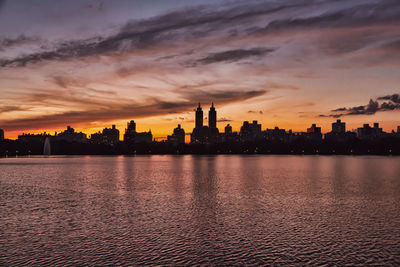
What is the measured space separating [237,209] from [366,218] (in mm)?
10282

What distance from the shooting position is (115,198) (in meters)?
37.8

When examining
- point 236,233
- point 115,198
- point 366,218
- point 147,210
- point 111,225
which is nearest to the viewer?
point 236,233

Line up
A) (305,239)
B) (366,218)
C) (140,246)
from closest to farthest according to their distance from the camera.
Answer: (140,246)
(305,239)
(366,218)

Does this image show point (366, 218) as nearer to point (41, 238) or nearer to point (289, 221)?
point (289, 221)

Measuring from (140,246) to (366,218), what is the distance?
17.8 metres

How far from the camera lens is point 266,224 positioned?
24797mm

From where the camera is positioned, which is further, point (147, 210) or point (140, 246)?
point (147, 210)

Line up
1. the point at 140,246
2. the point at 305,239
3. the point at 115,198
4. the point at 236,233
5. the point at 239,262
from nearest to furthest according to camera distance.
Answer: the point at 239,262
the point at 140,246
the point at 305,239
the point at 236,233
the point at 115,198

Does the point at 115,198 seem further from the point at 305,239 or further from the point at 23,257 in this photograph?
the point at 305,239

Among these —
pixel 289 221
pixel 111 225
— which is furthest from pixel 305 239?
pixel 111 225

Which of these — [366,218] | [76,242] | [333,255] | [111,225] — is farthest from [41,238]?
[366,218]

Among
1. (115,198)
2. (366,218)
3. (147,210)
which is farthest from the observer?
(115,198)

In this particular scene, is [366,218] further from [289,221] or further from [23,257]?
[23,257]

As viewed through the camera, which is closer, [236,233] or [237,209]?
[236,233]
